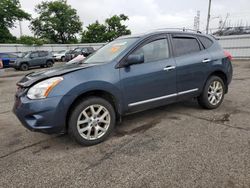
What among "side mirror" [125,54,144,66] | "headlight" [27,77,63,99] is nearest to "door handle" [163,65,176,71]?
"side mirror" [125,54,144,66]

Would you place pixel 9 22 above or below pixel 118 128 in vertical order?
above

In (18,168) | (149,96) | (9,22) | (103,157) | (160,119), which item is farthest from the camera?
(9,22)

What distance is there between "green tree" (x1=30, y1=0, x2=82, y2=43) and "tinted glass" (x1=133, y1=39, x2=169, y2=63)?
41.4 meters

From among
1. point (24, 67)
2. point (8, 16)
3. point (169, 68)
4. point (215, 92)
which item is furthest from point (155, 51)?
point (8, 16)

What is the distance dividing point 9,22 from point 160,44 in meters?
35.4

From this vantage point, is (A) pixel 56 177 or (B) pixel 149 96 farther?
(B) pixel 149 96

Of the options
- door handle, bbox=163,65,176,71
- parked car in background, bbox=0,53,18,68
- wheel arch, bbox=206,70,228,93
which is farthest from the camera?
parked car in background, bbox=0,53,18,68

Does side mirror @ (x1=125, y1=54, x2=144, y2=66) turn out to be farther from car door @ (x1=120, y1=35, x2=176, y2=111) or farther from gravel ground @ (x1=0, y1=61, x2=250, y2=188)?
gravel ground @ (x1=0, y1=61, x2=250, y2=188)

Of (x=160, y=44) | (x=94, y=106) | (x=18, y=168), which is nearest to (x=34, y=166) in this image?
(x=18, y=168)

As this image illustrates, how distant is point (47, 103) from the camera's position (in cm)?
264

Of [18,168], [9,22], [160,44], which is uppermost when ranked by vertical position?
[9,22]

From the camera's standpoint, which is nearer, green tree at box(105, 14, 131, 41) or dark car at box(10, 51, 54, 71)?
dark car at box(10, 51, 54, 71)

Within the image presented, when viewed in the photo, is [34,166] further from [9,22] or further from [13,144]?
[9,22]

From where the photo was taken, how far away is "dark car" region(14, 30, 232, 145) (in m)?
2.71
